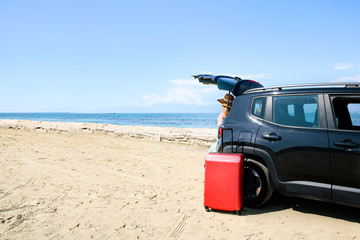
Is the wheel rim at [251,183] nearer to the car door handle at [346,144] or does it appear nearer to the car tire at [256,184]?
the car tire at [256,184]

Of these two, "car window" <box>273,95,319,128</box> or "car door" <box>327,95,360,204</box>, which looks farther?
"car window" <box>273,95,319,128</box>

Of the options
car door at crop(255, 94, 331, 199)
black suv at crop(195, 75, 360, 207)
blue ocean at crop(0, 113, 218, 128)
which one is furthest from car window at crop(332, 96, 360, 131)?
blue ocean at crop(0, 113, 218, 128)

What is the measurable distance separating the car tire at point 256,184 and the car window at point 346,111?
4.08 feet

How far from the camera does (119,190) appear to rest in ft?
16.6

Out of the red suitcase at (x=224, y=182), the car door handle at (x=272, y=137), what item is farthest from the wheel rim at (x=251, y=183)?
the car door handle at (x=272, y=137)

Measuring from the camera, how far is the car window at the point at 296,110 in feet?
12.6

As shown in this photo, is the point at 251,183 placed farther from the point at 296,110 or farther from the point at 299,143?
the point at 296,110

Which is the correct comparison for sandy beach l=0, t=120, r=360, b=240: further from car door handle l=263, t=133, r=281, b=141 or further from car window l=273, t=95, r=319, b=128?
car window l=273, t=95, r=319, b=128

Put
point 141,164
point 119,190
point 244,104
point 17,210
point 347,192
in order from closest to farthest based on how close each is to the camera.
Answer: point 347,192 < point 17,210 < point 244,104 < point 119,190 < point 141,164

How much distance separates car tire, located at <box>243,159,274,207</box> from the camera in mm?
4046

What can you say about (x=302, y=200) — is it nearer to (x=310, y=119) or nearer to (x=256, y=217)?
(x=256, y=217)

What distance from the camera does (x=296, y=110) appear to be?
401cm

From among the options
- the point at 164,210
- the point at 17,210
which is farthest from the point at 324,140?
the point at 17,210

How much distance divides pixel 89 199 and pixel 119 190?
65 cm
